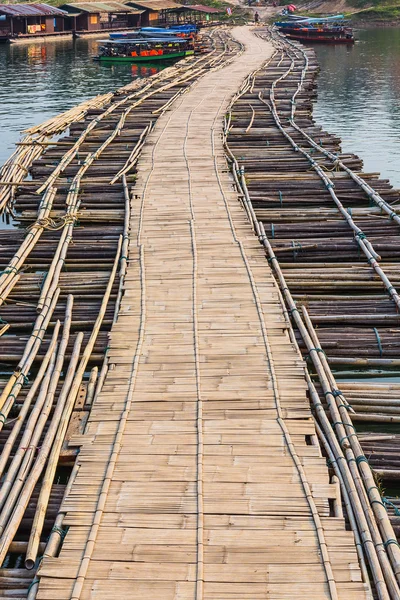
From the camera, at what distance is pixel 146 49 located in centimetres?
7144

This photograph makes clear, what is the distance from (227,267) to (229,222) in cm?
297

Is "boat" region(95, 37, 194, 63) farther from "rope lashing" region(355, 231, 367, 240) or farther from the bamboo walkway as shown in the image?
the bamboo walkway

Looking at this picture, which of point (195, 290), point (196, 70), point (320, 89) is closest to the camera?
point (195, 290)

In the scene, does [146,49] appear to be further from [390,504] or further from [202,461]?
[390,504]

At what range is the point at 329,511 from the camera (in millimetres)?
9242

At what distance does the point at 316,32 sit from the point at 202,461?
Result: 79809mm

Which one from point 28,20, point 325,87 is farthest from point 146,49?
point 28,20

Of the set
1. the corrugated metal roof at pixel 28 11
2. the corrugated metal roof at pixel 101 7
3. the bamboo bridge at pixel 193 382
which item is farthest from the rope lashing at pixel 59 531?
the corrugated metal roof at pixel 101 7

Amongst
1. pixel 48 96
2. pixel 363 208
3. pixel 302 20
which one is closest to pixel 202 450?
pixel 363 208

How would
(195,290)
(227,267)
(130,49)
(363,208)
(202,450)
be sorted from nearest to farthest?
(202,450), (195,290), (227,267), (363,208), (130,49)

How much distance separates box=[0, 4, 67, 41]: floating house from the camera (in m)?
Answer: 85.2

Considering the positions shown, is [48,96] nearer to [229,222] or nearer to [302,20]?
[229,222]

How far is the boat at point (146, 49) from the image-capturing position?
228ft

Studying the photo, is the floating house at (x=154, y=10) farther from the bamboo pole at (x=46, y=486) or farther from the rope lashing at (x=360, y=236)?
the bamboo pole at (x=46, y=486)
